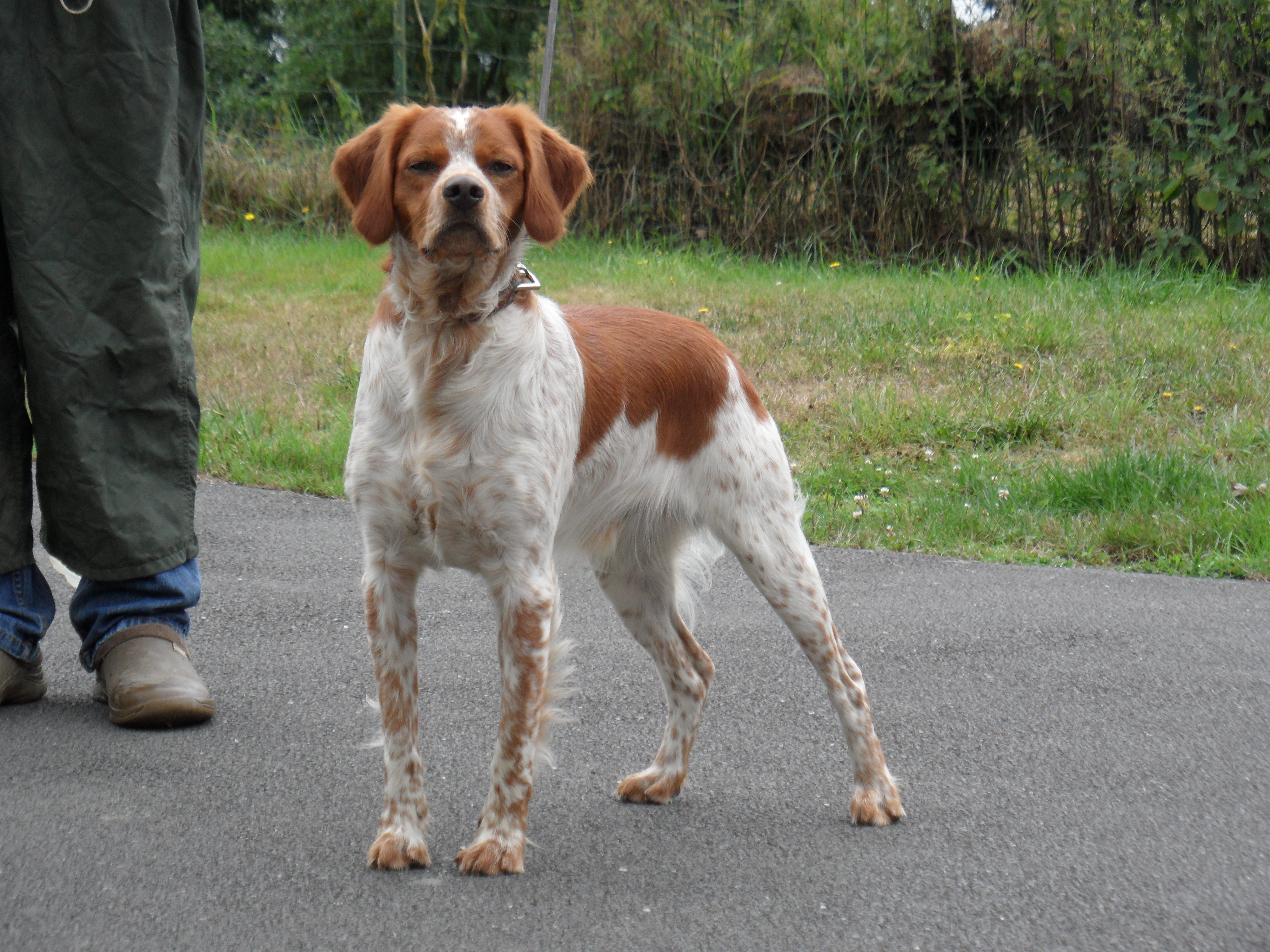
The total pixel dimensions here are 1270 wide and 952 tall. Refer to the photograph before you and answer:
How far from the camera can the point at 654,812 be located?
103 inches

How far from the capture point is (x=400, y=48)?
13828 millimetres

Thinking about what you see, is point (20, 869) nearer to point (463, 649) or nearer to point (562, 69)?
point (463, 649)

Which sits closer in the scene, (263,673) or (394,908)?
(394,908)

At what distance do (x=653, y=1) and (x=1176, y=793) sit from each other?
830 centimetres

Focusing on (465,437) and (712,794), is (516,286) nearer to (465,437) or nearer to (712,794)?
(465,437)

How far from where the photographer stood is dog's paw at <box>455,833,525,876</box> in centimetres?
229

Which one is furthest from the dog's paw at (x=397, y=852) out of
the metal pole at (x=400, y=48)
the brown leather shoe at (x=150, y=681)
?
the metal pole at (x=400, y=48)

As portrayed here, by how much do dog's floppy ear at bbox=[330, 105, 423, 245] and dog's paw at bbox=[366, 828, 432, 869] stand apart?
113 centimetres

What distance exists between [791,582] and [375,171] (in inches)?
47.4

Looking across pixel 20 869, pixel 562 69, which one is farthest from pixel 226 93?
pixel 20 869

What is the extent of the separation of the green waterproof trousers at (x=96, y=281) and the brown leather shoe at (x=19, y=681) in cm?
23

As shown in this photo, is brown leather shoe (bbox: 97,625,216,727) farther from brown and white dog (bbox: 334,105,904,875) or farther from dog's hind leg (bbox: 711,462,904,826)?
dog's hind leg (bbox: 711,462,904,826)

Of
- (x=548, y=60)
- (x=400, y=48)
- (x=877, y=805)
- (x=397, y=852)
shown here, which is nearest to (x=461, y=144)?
(x=397, y=852)

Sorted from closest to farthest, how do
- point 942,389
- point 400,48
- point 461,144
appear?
1. point 461,144
2. point 942,389
3. point 400,48
